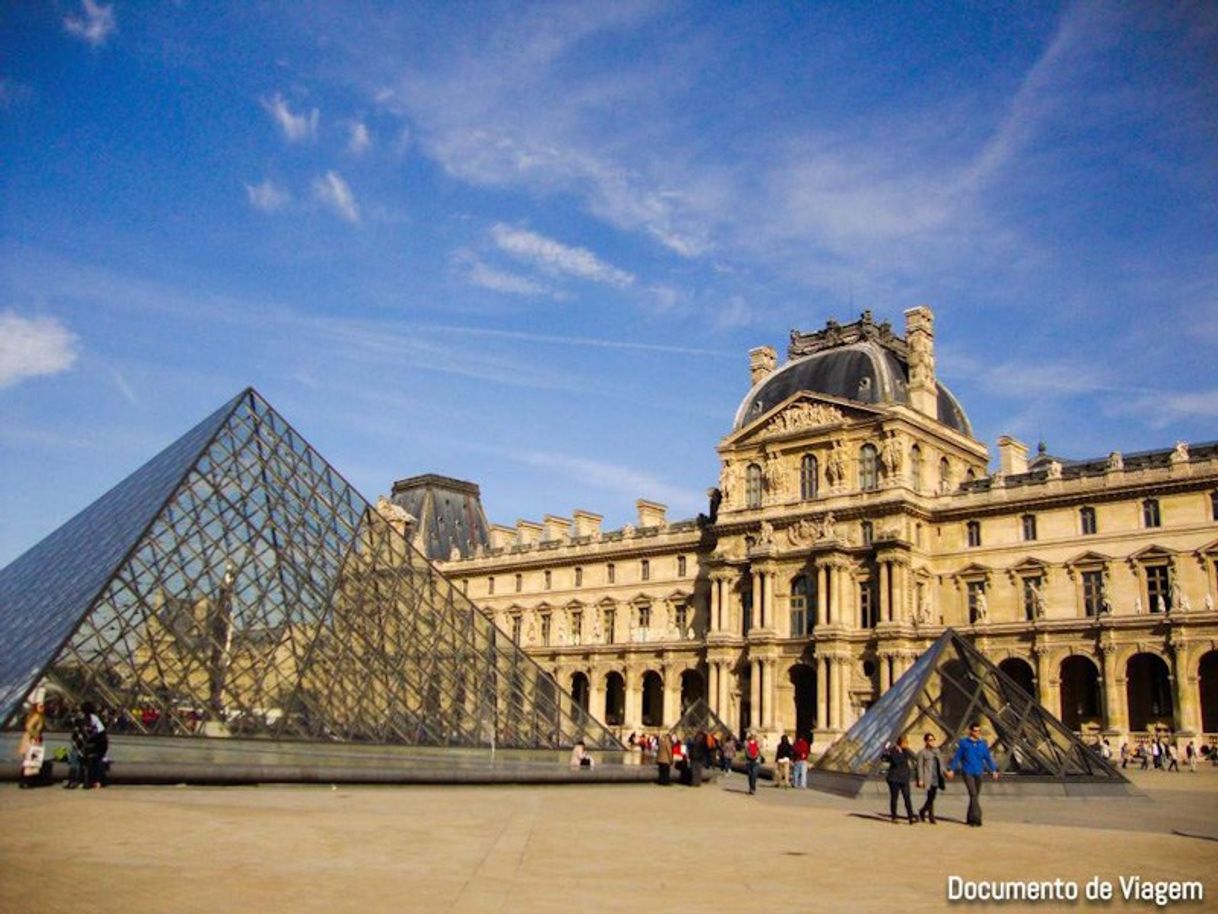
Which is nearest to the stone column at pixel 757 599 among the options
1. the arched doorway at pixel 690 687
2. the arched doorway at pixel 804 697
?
the arched doorway at pixel 804 697

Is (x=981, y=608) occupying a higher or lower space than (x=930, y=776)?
higher

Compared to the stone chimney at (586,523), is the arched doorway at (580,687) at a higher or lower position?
lower

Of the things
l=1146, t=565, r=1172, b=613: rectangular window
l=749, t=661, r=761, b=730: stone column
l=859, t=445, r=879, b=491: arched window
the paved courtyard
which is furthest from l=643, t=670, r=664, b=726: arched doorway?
the paved courtyard

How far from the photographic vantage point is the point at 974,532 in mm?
42906

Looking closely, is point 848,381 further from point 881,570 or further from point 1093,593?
point 1093,593

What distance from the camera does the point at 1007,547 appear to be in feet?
136

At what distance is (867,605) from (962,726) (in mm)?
22676

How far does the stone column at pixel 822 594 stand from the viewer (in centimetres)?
4316

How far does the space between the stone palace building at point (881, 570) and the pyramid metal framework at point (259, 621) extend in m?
19.7

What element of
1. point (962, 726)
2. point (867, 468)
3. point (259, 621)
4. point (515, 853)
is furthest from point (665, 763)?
point (867, 468)

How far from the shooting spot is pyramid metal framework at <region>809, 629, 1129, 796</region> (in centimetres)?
2056

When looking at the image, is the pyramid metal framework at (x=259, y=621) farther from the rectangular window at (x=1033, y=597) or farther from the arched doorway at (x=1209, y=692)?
the arched doorway at (x=1209, y=692)

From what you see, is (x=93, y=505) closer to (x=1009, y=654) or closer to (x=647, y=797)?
(x=647, y=797)

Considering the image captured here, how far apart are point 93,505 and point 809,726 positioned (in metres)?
28.9
